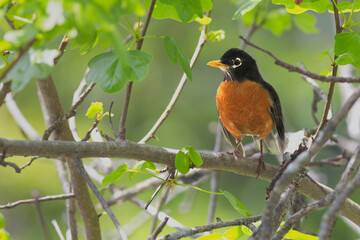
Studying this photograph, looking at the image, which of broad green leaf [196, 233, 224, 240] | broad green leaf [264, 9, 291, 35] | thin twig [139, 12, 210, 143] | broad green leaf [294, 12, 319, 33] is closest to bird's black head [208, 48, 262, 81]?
broad green leaf [264, 9, 291, 35]

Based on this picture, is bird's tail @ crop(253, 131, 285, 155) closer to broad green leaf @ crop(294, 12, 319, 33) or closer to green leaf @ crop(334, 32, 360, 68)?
broad green leaf @ crop(294, 12, 319, 33)

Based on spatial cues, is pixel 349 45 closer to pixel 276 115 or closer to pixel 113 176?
pixel 113 176

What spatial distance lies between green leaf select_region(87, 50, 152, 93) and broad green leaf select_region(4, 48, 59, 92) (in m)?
0.33

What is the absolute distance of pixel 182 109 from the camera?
27.5ft

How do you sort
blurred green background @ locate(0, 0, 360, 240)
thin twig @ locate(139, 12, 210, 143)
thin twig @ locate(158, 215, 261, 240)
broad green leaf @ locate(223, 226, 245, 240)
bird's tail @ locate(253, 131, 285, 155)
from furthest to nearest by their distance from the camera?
1. blurred green background @ locate(0, 0, 360, 240)
2. bird's tail @ locate(253, 131, 285, 155)
3. thin twig @ locate(139, 12, 210, 143)
4. broad green leaf @ locate(223, 226, 245, 240)
5. thin twig @ locate(158, 215, 261, 240)

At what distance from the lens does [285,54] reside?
8.46 meters

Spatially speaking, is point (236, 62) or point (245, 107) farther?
point (236, 62)

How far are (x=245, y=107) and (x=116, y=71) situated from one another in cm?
233

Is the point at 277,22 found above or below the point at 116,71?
below

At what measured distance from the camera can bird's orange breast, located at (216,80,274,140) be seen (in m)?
3.76

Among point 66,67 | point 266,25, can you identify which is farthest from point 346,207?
point 66,67

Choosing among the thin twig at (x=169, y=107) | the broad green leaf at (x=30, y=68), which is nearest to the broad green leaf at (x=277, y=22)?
the thin twig at (x=169, y=107)

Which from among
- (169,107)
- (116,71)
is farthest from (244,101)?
(116,71)

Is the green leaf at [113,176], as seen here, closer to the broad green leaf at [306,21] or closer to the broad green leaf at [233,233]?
the broad green leaf at [233,233]
